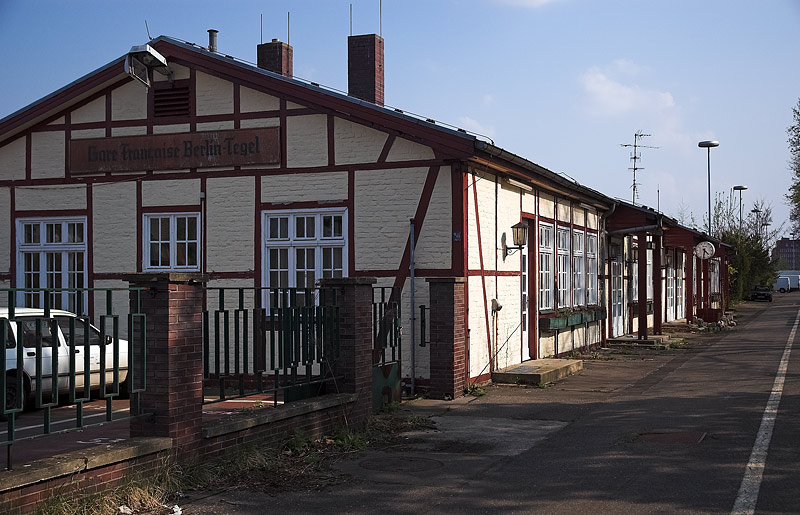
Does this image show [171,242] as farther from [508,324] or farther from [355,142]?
[508,324]

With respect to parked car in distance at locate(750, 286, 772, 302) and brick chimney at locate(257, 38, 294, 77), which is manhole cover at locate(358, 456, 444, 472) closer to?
brick chimney at locate(257, 38, 294, 77)

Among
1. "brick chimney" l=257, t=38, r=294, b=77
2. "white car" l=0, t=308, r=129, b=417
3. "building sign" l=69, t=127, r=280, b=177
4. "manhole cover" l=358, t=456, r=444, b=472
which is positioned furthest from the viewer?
"brick chimney" l=257, t=38, r=294, b=77

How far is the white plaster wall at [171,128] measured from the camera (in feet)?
52.1

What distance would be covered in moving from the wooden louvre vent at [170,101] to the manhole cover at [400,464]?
29.6ft

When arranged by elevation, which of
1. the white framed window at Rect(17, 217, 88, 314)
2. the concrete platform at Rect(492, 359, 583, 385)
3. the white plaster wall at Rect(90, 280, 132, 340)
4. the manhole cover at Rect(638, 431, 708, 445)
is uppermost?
the white framed window at Rect(17, 217, 88, 314)

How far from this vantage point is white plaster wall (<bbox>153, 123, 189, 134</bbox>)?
625 inches

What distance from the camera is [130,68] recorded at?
1542 cm

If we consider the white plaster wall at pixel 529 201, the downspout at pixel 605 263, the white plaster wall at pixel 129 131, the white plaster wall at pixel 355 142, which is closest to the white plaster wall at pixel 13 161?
the white plaster wall at pixel 129 131

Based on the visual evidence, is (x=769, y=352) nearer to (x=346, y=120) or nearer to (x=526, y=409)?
(x=526, y=409)

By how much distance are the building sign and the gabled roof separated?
2.52ft

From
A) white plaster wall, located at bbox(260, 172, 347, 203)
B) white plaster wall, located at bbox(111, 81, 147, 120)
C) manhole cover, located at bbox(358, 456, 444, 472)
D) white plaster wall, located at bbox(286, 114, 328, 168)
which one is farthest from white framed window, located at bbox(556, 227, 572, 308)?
manhole cover, located at bbox(358, 456, 444, 472)

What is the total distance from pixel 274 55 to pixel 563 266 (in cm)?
806

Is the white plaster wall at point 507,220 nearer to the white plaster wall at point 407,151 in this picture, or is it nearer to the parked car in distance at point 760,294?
the white plaster wall at point 407,151

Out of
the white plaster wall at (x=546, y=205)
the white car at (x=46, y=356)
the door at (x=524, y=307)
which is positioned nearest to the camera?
the white car at (x=46, y=356)
